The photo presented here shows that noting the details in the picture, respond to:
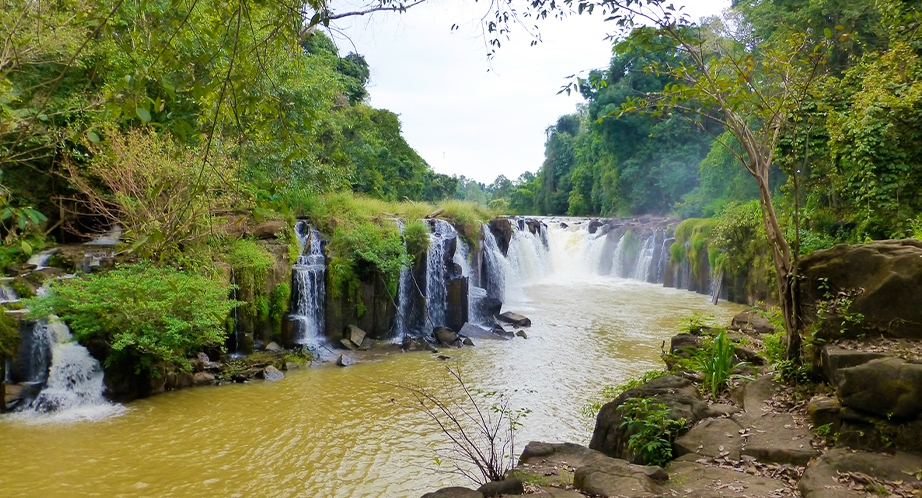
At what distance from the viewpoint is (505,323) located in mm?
13422

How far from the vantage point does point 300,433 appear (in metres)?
6.82

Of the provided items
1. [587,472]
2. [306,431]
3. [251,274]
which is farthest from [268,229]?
[587,472]

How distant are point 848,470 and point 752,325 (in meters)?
5.27

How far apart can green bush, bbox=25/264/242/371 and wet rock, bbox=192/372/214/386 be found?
1.78 feet

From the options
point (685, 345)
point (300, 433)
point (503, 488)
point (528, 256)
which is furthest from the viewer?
point (528, 256)

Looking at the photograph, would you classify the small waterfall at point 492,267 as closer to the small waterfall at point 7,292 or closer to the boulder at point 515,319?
the boulder at point 515,319

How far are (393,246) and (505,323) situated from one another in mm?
3656

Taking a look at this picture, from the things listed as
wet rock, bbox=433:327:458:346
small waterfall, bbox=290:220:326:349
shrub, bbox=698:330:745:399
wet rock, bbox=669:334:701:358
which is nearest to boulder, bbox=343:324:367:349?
small waterfall, bbox=290:220:326:349

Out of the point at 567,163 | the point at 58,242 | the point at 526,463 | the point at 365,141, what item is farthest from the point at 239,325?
the point at 567,163

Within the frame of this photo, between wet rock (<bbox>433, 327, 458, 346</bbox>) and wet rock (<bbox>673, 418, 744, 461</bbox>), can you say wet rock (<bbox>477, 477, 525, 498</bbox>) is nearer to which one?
wet rock (<bbox>673, 418, 744, 461</bbox>)

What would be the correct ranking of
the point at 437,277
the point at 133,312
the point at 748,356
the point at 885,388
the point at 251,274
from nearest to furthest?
1. the point at 885,388
2. the point at 748,356
3. the point at 133,312
4. the point at 251,274
5. the point at 437,277

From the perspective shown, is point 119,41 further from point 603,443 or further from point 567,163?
point 567,163

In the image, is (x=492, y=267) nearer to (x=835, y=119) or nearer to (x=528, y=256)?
(x=528, y=256)

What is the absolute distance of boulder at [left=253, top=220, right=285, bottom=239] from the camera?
1166 cm
